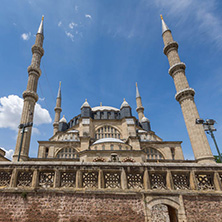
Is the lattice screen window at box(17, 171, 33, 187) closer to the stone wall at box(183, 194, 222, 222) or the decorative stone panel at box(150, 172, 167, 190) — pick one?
the decorative stone panel at box(150, 172, 167, 190)

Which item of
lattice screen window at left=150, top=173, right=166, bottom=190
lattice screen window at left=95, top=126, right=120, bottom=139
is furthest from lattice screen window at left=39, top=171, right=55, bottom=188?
lattice screen window at left=95, top=126, right=120, bottom=139

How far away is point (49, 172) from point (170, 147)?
28.2 meters

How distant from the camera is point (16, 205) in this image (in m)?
6.05

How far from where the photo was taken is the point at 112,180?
6797 mm

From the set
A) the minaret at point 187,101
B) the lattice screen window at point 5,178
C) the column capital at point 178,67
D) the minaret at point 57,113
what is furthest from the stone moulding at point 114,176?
the minaret at point 57,113

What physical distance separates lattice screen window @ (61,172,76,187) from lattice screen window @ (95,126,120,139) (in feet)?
83.4

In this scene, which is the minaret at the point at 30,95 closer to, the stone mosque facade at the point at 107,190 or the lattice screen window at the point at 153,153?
the stone mosque facade at the point at 107,190

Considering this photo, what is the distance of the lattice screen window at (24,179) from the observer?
6.59 m

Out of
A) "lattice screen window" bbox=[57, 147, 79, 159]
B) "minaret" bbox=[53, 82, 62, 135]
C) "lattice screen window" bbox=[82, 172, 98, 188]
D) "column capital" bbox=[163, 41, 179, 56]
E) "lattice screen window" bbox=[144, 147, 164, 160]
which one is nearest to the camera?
"lattice screen window" bbox=[82, 172, 98, 188]

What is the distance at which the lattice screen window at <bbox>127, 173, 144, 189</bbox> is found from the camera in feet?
22.1

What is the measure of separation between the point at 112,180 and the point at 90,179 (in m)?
0.93

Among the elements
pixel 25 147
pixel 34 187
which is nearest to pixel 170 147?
pixel 25 147

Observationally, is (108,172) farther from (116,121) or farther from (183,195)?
(116,121)

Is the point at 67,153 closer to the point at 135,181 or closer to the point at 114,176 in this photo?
the point at 114,176
